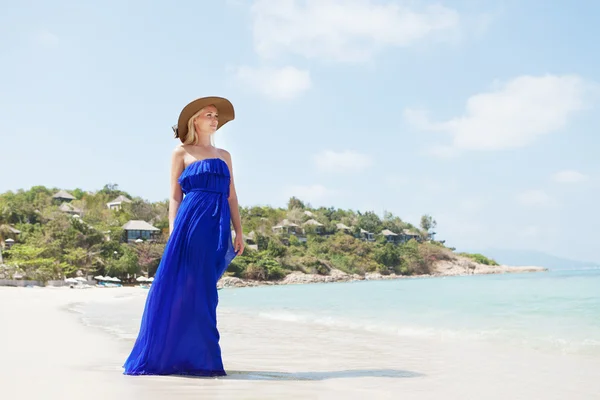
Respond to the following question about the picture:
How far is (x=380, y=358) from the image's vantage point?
5.27m

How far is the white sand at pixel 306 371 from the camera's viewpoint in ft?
10.2

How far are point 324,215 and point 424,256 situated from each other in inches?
645

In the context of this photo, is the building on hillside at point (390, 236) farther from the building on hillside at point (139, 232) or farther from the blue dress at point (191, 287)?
the blue dress at point (191, 287)

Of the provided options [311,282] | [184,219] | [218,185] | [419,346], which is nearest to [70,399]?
[184,219]

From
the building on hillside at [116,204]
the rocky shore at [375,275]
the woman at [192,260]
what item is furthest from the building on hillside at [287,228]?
the woman at [192,260]

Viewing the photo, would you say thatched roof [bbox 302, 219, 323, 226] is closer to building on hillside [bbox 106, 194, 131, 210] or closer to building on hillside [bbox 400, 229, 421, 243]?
building on hillside [bbox 400, 229, 421, 243]

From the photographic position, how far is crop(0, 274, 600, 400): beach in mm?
3109

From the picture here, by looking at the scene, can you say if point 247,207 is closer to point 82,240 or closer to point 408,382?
point 82,240

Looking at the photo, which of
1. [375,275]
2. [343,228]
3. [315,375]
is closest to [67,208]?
[375,275]

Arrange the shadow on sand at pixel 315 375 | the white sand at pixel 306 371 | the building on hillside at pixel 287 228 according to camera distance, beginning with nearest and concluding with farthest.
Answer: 1. the white sand at pixel 306 371
2. the shadow on sand at pixel 315 375
3. the building on hillside at pixel 287 228

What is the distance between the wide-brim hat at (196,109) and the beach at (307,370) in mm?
1644

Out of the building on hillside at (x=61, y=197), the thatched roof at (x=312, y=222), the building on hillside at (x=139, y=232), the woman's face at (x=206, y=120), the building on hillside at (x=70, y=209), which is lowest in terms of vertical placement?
the woman's face at (x=206, y=120)

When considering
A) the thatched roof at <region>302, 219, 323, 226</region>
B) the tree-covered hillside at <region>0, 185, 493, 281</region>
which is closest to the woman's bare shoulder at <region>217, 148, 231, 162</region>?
the tree-covered hillside at <region>0, 185, 493, 281</region>

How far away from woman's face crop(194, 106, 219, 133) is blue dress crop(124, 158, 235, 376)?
0.98 feet
